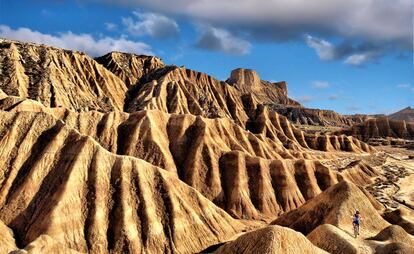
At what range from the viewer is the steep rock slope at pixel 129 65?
149 m

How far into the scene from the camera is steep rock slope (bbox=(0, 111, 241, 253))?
1684 inches

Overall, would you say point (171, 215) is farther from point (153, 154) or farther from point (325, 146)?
point (325, 146)

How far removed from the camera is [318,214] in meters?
48.0

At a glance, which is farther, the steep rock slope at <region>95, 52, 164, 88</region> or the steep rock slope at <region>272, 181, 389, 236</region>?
the steep rock slope at <region>95, 52, 164, 88</region>

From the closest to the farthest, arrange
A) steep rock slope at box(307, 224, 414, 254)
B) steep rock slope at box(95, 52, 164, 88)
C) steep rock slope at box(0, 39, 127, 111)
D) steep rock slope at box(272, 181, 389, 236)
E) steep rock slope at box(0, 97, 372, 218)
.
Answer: steep rock slope at box(307, 224, 414, 254), steep rock slope at box(272, 181, 389, 236), steep rock slope at box(0, 97, 372, 218), steep rock slope at box(0, 39, 127, 111), steep rock slope at box(95, 52, 164, 88)

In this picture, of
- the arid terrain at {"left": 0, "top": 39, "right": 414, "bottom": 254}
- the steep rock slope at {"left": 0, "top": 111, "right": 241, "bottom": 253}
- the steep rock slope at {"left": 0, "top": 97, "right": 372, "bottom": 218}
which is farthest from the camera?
the steep rock slope at {"left": 0, "top": 97, "right": 372, "bottom": 218}

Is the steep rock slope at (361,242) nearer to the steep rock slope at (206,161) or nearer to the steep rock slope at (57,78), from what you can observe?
the steep rock slope at (206,161)

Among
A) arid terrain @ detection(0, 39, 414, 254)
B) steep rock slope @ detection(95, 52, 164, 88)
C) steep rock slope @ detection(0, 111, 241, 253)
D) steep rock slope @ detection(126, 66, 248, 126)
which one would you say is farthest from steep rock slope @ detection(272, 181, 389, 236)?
steep rock slope @ detection(95, 52, 164, 88)

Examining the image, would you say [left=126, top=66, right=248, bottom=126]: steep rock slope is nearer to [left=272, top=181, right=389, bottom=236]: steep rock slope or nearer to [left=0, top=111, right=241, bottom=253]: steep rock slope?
[left=0, top=111, right=241, bottom=253]: steep rock slope

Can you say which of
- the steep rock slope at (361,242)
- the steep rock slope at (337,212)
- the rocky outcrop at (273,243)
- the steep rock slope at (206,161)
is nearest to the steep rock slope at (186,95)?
the steep rock slope at (206,161)

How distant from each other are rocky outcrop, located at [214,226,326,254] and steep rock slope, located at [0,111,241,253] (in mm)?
12035

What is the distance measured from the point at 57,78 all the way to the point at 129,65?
51169 mm

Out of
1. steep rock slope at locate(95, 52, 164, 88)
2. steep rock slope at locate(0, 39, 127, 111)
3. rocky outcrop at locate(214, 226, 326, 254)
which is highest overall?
steep rock slope at locate(95, 52, 164, 88)

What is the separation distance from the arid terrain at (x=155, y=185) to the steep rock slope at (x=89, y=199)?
0.11 metres
